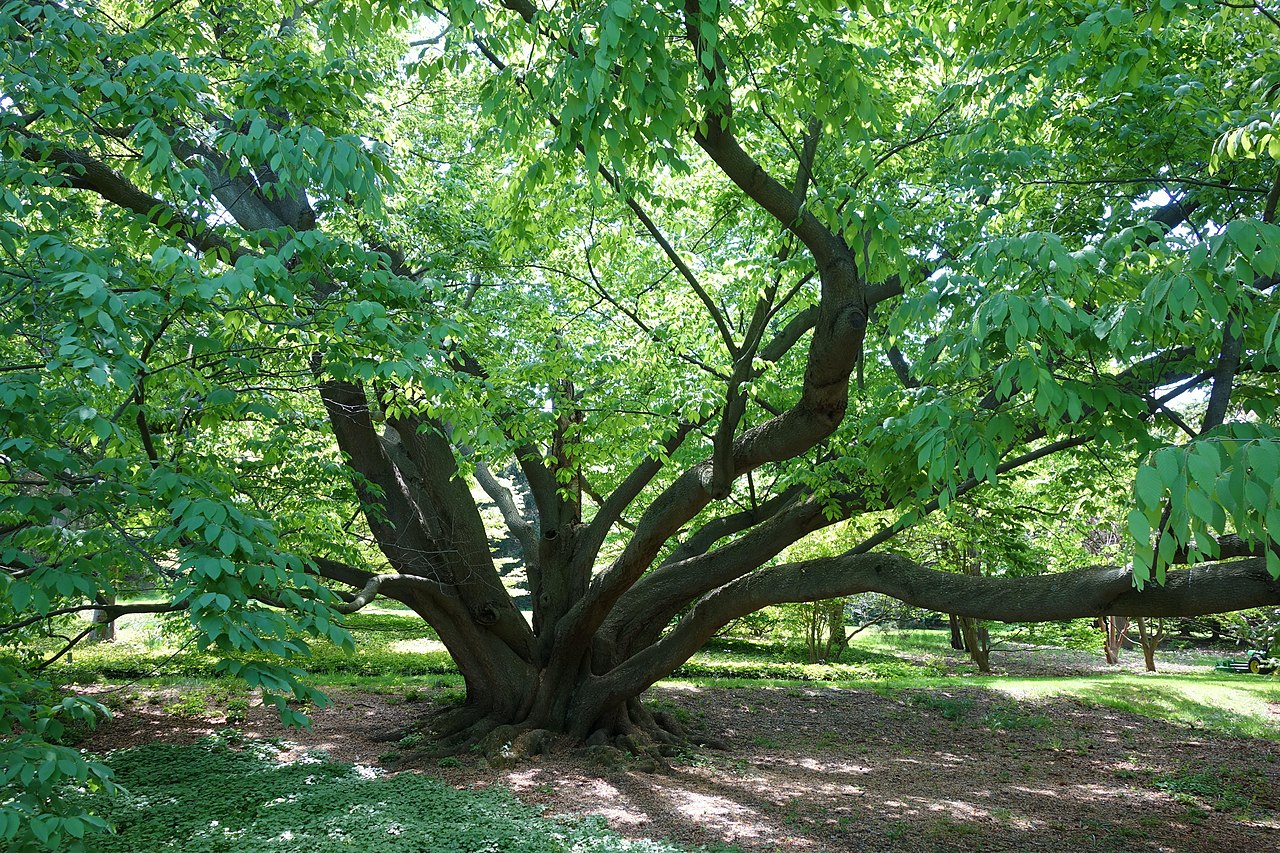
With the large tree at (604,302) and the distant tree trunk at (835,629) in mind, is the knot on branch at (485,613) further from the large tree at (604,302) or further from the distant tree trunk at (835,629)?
the distant tree trunk at (835,629)

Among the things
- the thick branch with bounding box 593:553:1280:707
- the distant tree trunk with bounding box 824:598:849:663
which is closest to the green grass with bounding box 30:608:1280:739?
the distant tree trunk with bounding box 824:598:849:663

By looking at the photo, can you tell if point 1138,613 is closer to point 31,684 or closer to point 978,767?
point 978,767

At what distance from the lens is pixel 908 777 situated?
28.0 ft

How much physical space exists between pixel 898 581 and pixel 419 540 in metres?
4.74

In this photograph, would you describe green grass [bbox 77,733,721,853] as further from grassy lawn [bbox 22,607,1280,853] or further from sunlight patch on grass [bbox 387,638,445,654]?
sunlight patch on grass [bbox 387,638,445,654]

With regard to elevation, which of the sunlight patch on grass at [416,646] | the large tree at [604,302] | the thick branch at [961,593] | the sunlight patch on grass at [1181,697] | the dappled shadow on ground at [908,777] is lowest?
the dappled shadow on ground at [908,777]

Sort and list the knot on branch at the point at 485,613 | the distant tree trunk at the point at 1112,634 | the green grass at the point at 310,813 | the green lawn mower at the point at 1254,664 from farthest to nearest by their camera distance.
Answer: the distant tree trunk at the point at 1112,634 → the green lawn mower at the point at 1254,664 → the knot on branch at the point at 485,613 → the green grass at the point at 310,813

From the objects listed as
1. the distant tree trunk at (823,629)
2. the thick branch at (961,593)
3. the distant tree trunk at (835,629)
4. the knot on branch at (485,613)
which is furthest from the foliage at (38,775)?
the distant tree trunk at (835,629)

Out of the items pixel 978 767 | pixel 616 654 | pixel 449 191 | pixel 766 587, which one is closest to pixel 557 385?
pixel 449 191

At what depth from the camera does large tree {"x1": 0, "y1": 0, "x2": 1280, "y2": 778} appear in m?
2.92

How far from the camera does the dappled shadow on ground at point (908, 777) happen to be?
258 inches

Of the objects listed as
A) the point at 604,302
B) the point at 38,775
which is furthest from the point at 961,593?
the point at 38,775

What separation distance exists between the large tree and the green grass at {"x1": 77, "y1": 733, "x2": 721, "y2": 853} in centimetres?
159

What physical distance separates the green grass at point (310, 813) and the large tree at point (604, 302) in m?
1.59
